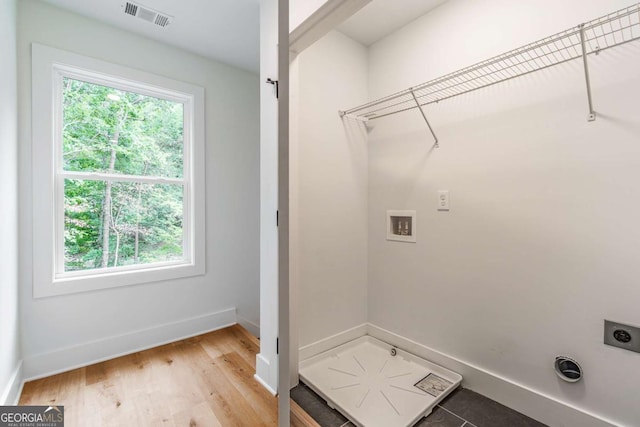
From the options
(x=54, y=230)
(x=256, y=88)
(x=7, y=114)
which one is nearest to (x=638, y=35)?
(x=256, y=88)

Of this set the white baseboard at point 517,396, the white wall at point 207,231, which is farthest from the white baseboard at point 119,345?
the white baseboard at point 517,396

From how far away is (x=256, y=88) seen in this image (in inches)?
94.1

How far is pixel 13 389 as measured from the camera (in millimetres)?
1287

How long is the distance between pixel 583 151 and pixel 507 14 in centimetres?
82

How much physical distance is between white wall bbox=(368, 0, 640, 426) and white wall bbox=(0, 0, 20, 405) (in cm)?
162

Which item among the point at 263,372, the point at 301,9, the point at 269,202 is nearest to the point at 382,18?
the point at 301,9

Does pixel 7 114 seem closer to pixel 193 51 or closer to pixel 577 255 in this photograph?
pixel 193 51

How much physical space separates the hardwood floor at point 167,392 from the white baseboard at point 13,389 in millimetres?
35

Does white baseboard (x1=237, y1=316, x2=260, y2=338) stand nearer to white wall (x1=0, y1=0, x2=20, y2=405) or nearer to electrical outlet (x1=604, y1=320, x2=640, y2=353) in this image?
white wall (x1=0, y1=0, x2=20, y2=405)

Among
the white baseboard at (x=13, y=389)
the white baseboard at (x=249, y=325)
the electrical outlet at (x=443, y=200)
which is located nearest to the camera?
the white baseboard at (x=13, y=389)

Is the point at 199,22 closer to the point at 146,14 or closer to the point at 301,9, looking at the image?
the point at 146,14

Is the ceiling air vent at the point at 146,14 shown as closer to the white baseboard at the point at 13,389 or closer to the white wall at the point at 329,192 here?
the white wall at the point at 329,192

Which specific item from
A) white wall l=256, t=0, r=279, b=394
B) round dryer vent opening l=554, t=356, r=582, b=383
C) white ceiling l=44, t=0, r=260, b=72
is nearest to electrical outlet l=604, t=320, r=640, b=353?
round dryer vent opening l=554, t=356, r=582, b=383

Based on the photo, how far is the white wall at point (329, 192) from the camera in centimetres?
169
